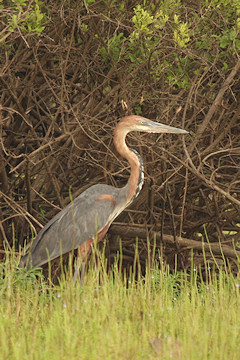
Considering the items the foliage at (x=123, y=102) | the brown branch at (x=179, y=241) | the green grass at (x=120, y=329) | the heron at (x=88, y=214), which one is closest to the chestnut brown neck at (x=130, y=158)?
the heron at (x=88, y=214)

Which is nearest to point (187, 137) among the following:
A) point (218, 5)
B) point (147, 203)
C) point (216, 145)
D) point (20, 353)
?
point (216, 145)

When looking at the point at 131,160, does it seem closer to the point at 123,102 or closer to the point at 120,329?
the point at 123,102

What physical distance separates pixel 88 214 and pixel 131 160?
62 centimetres

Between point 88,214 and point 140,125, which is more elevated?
point 140,125

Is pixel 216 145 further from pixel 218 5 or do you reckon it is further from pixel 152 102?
pixel 218 5

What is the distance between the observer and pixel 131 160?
575 cm

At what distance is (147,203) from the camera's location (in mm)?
6484

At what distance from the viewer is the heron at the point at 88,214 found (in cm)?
569

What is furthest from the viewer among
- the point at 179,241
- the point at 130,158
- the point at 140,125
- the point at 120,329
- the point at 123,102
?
the point at 179,241

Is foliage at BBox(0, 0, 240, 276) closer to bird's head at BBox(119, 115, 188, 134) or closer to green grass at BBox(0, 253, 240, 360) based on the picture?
bird's head at BBox(119, 115, 188, 134)

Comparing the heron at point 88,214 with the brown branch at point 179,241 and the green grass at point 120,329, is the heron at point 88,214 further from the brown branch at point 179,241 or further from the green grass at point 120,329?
the green grass at point 120,329

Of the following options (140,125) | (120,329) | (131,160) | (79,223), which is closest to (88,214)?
(79,223)

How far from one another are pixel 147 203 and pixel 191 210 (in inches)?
21.9

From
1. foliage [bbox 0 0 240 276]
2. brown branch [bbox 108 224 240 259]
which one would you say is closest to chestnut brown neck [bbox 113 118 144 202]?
foliage [bbox 0 0 240 276]
